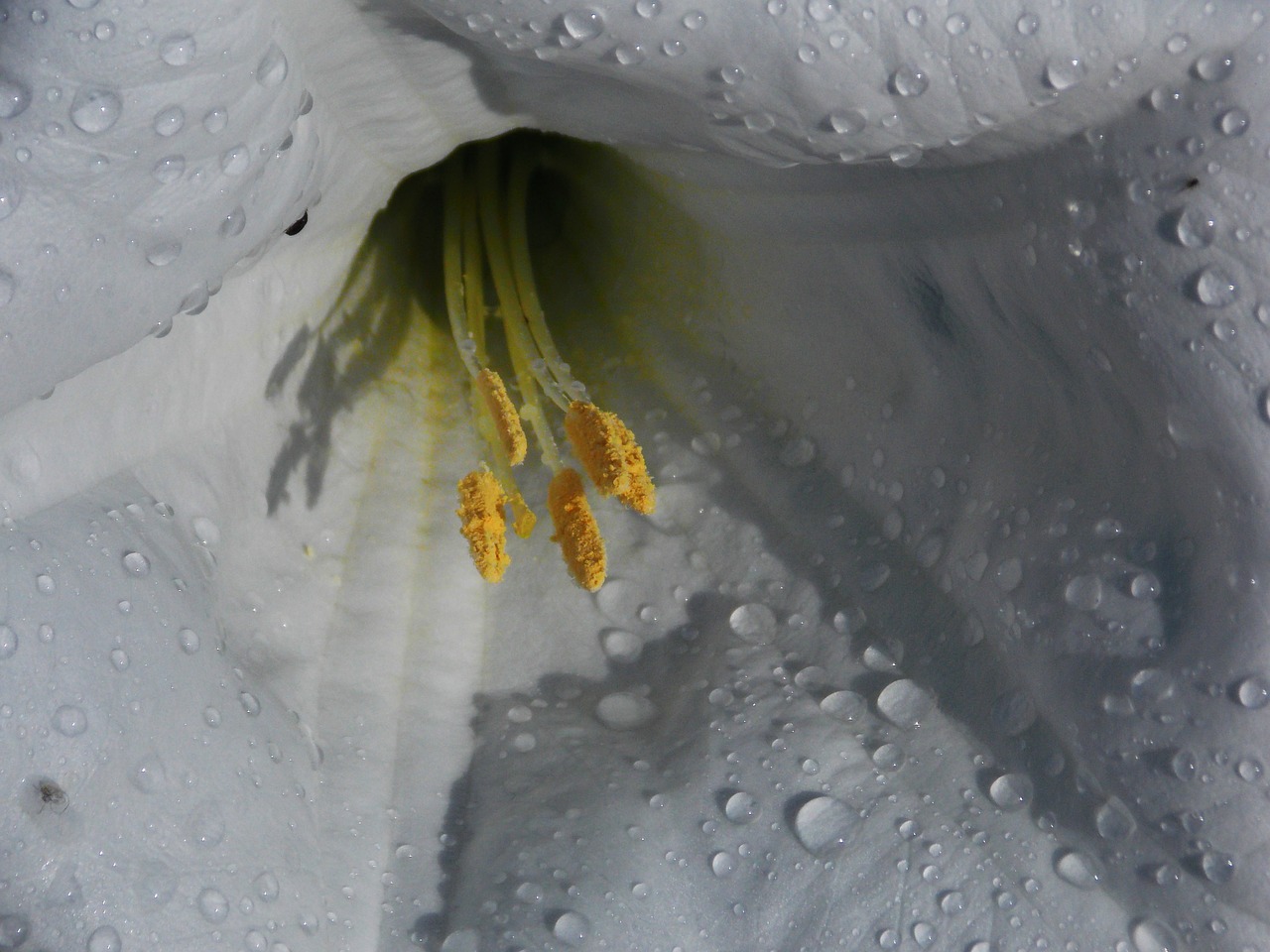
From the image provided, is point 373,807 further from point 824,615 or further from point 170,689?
point 824,615

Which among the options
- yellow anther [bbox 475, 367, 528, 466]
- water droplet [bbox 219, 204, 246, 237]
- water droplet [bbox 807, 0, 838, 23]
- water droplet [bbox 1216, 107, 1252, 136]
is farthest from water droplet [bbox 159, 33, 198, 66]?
water droplet [bbox 1216, 107, 1252, 136]

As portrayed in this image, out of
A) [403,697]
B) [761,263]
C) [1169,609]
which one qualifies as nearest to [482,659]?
[403,697]

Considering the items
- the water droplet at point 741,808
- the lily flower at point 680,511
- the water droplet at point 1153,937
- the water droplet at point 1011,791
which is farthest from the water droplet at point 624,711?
the water droplet at point 1153,937

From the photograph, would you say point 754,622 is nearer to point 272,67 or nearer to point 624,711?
point 624,711

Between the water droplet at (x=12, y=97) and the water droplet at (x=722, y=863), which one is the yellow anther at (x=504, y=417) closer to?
the water droplet at (x=722, y=863)

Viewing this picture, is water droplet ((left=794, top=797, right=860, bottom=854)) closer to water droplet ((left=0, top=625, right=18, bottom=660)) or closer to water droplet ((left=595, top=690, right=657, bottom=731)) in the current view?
water droplet ((left=595, top=690, right=657, bottom=731))
